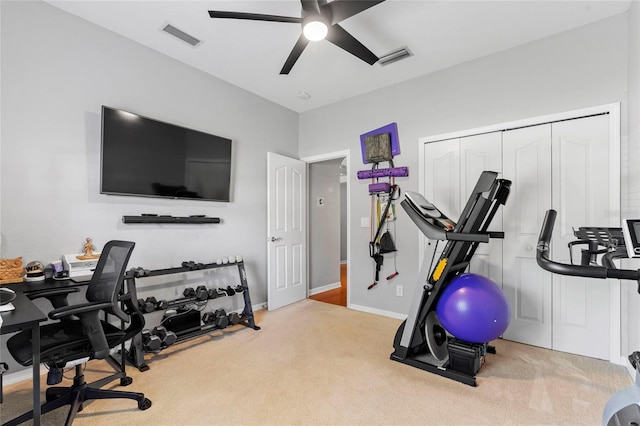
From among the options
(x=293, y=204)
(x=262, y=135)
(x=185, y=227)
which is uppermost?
(x=262, y=135)

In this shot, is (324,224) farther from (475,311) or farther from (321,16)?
(321,16)

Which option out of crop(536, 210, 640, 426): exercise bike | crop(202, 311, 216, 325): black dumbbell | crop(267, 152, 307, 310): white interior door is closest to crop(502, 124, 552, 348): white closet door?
crop(536, 210, 640, 426): exercise bike

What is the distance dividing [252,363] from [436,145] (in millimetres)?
2958

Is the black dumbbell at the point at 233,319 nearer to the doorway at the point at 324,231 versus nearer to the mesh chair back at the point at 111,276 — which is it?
the mesh chair back at the point at 111,276

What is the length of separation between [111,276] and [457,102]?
358 cm

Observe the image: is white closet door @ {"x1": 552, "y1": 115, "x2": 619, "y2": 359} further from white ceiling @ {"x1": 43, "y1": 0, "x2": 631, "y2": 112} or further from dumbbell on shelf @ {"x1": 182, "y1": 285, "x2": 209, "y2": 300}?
dumbbell on shelf @ {"x1": 182, "y1": 285, "x2": 209, "y2": 300}

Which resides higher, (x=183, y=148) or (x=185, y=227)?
(x=183, y=148)

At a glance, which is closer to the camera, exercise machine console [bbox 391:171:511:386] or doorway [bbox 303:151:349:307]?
→ exercise machine console [bbox 391:171:511:386]

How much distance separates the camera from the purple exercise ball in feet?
7.12

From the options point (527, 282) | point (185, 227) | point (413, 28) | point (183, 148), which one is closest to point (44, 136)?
point (183, 148)

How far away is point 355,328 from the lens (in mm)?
3434

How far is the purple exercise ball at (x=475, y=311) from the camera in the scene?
7.12ft

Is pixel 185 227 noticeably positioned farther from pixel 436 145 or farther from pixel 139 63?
pixel 436 145

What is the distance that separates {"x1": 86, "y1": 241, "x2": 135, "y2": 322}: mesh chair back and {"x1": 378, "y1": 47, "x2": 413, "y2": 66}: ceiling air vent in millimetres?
2946
